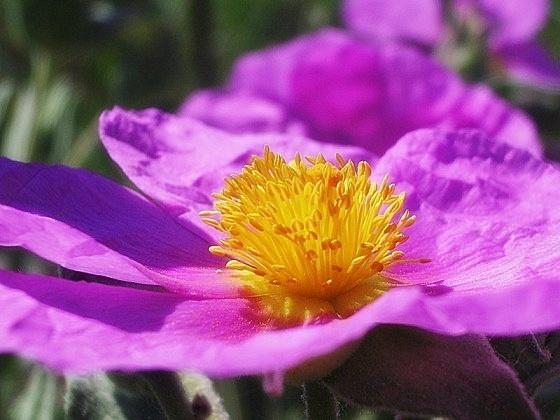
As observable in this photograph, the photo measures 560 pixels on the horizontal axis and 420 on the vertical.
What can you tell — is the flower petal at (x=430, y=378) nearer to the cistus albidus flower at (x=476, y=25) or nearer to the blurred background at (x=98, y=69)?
the blurred background at (x=98, y=69)

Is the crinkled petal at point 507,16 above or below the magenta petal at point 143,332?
above

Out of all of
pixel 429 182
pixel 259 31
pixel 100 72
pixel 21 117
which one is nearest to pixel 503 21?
pixel 259 31

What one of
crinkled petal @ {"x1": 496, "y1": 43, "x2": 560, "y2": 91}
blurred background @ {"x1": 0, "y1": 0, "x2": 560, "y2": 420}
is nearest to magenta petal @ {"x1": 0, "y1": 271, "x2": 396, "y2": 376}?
blurred background @ {"x1": 0, "y1": 0, "x2": 560, "y2": 420}

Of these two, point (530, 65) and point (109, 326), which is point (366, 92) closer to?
point (530, 65)

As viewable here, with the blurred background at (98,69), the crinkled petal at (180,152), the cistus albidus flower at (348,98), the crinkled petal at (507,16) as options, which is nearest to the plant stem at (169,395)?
the crinkled petal at (180,152)

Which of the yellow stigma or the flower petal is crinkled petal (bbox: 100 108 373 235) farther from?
the flower petal

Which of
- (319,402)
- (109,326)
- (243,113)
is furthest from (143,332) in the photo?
(243,113)
